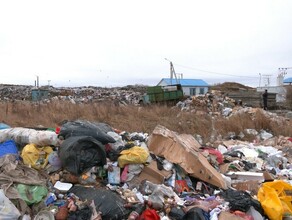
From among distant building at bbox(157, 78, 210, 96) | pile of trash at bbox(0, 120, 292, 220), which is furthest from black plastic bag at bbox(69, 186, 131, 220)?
distant building at bbox(157, 78, 210, 96)

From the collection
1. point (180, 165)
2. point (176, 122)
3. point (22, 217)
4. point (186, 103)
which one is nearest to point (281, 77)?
point (186, 103)

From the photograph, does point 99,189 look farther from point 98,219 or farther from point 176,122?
point 176,122

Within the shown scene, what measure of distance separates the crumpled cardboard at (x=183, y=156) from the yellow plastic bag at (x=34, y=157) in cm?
170

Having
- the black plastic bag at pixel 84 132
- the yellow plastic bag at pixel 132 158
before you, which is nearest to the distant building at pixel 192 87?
the black plastic bag at pixel 84 132

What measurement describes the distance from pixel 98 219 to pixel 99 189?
1.82 feet

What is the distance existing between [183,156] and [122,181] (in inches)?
40.2

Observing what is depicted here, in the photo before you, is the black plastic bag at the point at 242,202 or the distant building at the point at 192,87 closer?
the black plastic bag at the point at 242,202

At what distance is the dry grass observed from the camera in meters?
9.37

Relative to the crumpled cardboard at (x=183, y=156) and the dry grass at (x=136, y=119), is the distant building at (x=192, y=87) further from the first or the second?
the crumpled cardboard at (x=183, y=156)

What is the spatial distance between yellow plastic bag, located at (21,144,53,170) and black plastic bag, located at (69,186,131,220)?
0.70 m

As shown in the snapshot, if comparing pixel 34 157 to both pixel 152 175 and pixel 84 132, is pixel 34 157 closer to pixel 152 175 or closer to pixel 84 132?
pixel 84 132

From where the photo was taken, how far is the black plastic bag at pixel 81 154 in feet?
13.3

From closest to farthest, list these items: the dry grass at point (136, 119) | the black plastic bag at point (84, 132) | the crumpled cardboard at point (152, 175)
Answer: the crumpled cardboard at point (152, 175)
the black plastic bag at point (84, 132)
the dry grass at point (136, 119)

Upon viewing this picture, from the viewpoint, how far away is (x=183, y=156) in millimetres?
4730
